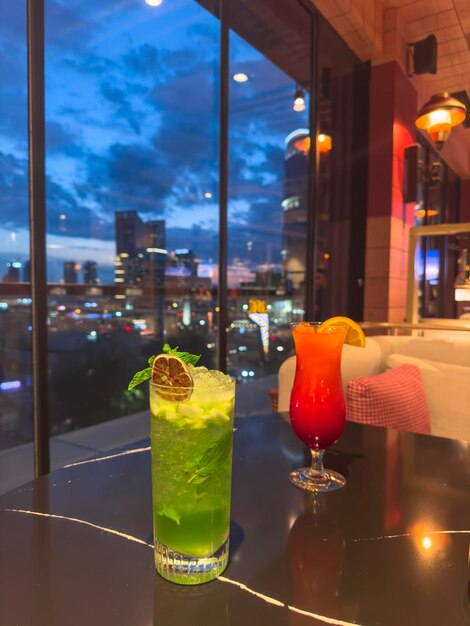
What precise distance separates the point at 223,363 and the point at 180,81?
151 inches

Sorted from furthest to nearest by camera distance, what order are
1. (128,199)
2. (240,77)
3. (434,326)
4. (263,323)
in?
(128,199) < (263,323) < (240,77) < (434,326)

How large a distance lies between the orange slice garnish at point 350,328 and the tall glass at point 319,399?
1 centimetres

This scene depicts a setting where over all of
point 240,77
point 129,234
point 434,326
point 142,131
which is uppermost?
point 142,131

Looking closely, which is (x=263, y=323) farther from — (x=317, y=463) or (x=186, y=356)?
(x=186, y=356)

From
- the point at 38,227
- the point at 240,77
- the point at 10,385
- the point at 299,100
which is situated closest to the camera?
the point at 38,227

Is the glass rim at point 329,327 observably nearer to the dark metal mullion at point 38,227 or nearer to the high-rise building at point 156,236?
the dark metal mullion at point 38,227

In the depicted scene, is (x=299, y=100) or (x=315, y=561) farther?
(x=299, y=100)

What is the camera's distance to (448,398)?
1815 millimetres

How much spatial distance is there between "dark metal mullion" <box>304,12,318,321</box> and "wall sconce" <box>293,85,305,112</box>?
0.24 meters

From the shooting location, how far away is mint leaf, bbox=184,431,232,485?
0.57 m

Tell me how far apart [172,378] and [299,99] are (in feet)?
14.6

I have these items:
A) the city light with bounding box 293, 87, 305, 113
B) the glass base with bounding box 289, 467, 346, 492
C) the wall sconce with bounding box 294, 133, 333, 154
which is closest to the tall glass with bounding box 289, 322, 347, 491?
the glass base with bounding box 289, 467, 346, 492

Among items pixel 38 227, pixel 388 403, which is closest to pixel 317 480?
pixel 388 403

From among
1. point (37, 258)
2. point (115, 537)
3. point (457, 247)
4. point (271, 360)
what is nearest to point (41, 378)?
point (37, 258)
